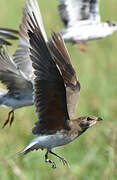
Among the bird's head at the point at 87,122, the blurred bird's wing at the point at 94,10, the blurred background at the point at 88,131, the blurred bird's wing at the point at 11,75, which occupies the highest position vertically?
the blurred bird's wing at the point at 94,10

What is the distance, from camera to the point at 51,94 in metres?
5.29

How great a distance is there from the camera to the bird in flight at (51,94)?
5137 millimetres

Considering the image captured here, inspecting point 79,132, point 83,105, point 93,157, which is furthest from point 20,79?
point 83,105

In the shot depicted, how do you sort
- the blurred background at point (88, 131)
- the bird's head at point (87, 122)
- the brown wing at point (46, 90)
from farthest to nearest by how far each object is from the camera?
the blurred background at point (88, 131), the bird's head at point (87, 122), the brown wing at point (46, 90)

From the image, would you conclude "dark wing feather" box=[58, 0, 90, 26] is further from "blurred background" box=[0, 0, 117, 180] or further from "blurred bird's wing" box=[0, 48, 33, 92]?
"blurred bird's wing" box=[0, 48, 33, 92]

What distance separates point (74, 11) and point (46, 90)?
5848 millimetres

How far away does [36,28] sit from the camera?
5.11m

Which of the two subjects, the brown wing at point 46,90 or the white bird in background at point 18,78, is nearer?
the brown wing at point 46,90

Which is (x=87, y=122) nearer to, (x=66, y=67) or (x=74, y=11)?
(x=66, y=67)

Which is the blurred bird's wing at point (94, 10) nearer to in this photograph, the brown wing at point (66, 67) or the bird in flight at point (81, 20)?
the bird in flight at point (81, 20)

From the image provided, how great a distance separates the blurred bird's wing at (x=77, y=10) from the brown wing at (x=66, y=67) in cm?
485

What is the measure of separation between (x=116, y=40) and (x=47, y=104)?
9.33 metres

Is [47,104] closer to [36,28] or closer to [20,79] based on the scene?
[36,28]

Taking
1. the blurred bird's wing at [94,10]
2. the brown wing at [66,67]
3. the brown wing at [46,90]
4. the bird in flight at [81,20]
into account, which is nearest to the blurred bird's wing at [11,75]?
the brown wing at [66,67]
